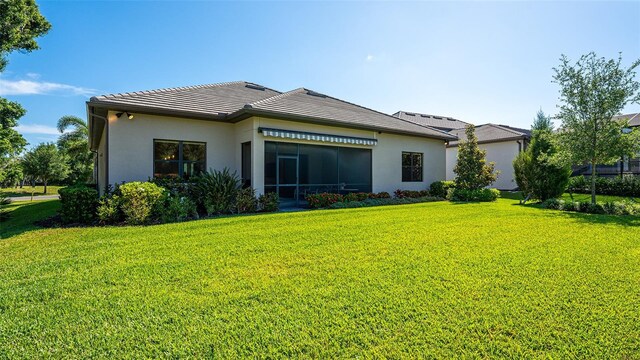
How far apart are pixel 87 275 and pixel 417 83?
16800mm

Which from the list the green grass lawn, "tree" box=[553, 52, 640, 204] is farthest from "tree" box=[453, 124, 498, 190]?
the green grass lawn

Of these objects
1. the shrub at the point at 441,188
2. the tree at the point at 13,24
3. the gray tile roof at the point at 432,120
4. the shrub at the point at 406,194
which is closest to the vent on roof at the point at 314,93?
the shrub at the point at 406,194

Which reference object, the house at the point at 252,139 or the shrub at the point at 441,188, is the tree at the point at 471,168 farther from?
the house at the point at 252,139

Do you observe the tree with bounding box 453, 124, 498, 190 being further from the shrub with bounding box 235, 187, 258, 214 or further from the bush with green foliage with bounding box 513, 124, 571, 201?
the shrub with bounding box 235, 187, 258, 214

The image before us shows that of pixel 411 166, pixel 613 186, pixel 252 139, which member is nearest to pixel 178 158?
pixel 252 139

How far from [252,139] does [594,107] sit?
15.3 metres

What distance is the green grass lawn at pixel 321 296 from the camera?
302cm

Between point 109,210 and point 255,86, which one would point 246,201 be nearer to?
point 109,210

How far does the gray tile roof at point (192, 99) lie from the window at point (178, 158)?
1648 mm

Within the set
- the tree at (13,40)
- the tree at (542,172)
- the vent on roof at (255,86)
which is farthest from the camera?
the vent on roof at (255,86)

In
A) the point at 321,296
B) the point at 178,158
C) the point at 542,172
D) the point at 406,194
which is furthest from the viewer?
the point at 406,194

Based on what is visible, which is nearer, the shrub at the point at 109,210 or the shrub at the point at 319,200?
the shrub at the point at 109,210

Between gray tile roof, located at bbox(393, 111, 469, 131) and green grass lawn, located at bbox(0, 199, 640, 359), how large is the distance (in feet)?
91.5

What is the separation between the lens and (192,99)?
1412cm
